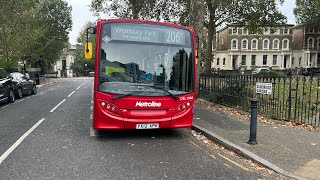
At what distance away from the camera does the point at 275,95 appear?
11.3 metres

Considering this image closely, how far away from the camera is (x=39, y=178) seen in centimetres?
481

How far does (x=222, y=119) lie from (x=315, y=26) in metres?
67.8

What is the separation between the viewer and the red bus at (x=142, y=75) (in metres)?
7.07

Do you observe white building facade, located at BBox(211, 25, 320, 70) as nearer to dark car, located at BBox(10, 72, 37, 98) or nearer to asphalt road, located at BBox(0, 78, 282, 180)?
dark car, located at BBox(10, 72, 37, 98)

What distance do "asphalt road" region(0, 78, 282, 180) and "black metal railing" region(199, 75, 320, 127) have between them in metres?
3.11

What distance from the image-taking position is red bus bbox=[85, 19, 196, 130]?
7066 mm

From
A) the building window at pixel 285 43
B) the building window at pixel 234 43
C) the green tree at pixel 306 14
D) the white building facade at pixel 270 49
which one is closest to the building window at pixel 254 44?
the white building facade at pixel 270 49

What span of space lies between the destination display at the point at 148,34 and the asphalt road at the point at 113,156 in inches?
93.8

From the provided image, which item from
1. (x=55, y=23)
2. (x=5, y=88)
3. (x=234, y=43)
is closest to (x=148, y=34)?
(x=5, y=88)

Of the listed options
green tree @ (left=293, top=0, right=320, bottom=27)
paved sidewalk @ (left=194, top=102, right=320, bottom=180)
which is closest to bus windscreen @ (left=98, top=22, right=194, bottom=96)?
paved sidewalk @ (left=194, top=102, right=320, bottom=180)

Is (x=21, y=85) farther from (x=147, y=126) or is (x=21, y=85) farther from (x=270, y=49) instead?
(x=270, y=49)

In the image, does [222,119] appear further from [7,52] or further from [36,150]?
[7,52]

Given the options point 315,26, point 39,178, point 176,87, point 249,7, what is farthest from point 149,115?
point 315,26

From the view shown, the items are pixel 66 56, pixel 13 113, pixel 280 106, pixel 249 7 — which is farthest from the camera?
pixel 66 56
